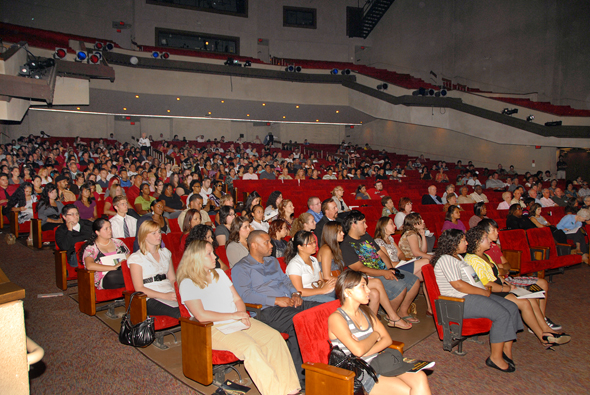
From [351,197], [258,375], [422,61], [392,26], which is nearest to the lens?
[258,375]

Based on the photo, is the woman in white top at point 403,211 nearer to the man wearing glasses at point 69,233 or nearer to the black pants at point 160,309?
the black pants at point 160,309

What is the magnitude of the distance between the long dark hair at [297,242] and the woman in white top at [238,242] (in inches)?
19.6

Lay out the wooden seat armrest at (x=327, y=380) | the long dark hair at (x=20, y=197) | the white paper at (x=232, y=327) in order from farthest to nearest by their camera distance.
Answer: the long dark hair at (x=20, y=197) → the white paper at (x=232, y=327) → the wooden seat armrest at (x=327, y=380)

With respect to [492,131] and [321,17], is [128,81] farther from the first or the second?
[492,131]

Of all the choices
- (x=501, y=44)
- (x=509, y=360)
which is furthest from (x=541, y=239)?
(x=501, y=44)

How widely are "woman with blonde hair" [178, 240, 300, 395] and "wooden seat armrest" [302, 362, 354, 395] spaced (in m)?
0.44

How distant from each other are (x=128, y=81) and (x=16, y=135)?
20.1ft

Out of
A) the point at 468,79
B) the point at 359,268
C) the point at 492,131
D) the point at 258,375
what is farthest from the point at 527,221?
the point at 468,79

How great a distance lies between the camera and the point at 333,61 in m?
20.4

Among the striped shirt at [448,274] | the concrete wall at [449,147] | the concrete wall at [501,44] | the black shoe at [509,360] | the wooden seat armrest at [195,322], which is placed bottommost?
the black shoe at [509,360]

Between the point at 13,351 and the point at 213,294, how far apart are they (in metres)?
1.37

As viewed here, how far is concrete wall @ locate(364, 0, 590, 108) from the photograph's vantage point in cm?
1365

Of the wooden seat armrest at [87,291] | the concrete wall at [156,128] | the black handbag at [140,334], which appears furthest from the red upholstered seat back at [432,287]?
the concrete wall at [156,128]

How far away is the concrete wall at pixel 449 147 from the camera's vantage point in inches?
558
